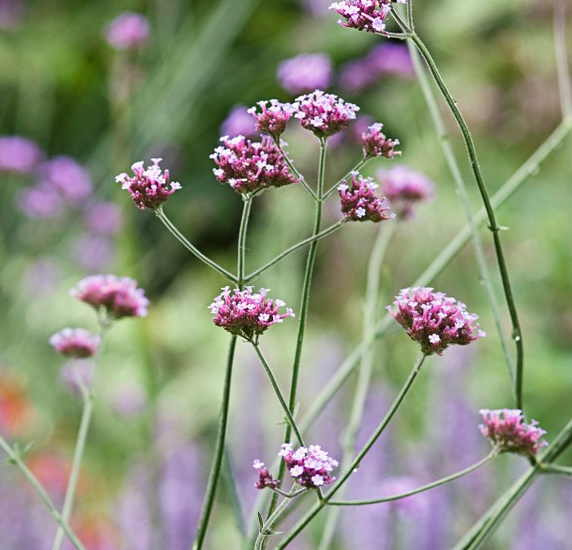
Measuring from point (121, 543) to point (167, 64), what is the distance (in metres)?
1.05

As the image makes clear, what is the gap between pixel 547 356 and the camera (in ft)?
5.96

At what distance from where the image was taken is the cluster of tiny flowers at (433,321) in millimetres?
580

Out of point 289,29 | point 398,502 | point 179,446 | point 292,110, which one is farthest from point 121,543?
point 289,29

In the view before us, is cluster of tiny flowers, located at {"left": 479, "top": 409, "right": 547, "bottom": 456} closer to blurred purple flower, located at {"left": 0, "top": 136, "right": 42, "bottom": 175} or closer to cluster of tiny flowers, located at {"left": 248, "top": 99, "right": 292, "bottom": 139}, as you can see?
cluster of tiny flowers, located at {"left": 248, "top": 99, "right": 292, "bottom": 139}

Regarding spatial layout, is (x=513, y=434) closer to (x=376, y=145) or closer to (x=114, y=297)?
(x=376, y=145)

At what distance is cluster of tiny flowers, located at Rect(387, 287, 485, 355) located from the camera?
1.90 feet

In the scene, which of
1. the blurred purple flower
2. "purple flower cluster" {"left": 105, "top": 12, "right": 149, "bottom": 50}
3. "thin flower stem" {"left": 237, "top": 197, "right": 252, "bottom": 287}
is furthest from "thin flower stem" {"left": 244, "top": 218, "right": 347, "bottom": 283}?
the blurred purple flower

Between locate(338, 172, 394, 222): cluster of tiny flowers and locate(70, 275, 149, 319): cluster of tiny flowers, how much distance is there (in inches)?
9.8

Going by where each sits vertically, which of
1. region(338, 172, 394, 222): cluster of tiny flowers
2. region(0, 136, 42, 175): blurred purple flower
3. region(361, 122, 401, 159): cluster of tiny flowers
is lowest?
region(338, 172, 394, 222): cluster of tiny flowers

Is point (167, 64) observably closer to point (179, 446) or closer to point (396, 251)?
point (179, 446)

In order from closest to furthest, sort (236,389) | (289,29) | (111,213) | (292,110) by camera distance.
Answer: (292,110) → (111,213) → (236,389) → (289,29)

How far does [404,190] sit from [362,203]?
15.2 inches

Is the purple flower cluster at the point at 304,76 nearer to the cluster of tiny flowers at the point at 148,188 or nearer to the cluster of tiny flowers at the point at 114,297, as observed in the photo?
the cluster of tiny flowers at the point at 114,297

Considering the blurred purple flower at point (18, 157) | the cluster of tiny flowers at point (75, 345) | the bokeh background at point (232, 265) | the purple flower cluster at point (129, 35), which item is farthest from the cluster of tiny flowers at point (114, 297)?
the blurred purple flower at point (18, 157)
